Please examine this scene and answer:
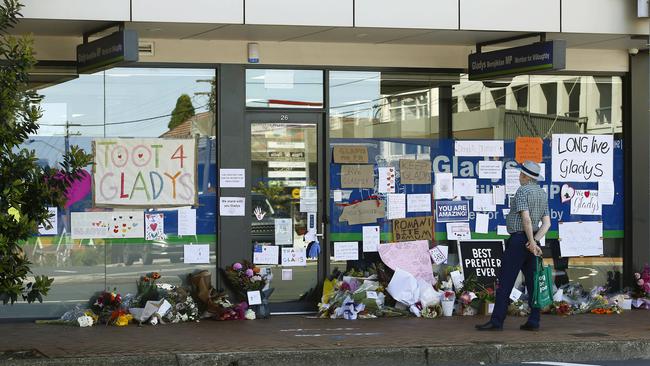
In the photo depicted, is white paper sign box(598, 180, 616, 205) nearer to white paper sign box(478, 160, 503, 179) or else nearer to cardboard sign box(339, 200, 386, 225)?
white paper sign box(478, 160, 503, 179)

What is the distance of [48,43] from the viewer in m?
11.8

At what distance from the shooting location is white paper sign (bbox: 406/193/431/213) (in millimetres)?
12898

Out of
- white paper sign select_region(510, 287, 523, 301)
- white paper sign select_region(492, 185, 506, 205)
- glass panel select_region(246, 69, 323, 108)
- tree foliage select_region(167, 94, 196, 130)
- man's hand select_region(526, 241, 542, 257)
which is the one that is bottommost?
Result: white paper sign select_region(510, 287, 523, 301)

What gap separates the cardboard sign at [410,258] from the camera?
12.8 metres

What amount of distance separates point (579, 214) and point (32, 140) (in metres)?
6.88

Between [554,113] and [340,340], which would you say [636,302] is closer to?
[554,113]

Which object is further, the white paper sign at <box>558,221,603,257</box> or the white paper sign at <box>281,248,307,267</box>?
the white paper sign at <box>558,221,603,257</box>

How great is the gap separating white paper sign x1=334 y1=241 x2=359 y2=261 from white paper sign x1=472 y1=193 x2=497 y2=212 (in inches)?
64.1

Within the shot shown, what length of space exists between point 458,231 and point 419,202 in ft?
2.04

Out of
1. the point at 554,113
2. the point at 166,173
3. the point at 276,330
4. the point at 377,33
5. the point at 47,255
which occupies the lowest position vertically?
the point at 276,330

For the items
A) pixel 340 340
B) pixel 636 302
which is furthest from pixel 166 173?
pixel 636 302

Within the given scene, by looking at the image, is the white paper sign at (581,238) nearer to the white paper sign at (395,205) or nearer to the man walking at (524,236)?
the white paper sign at (395,205)

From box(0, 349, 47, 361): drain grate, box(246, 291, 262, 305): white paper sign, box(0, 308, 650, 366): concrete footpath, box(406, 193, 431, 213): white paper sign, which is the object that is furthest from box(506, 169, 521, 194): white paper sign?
box(0, 349, 47, 361): drain grate

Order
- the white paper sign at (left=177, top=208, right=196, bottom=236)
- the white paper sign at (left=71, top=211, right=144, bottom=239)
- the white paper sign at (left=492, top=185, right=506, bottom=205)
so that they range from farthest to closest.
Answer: the white paper sign at (left=492, top=185, right=506, bottom=205) < the white paper sign at (left=177, top=208, right=196, bottom=236) < the white paper sign at (left=71, top=211, right=144, bottom=239)
